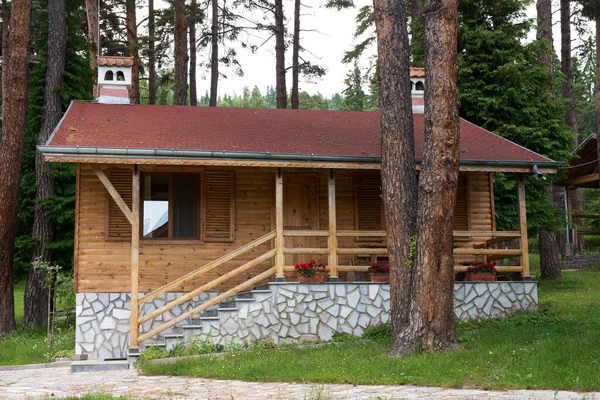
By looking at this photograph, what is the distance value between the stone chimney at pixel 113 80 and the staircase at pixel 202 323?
625 centimetres

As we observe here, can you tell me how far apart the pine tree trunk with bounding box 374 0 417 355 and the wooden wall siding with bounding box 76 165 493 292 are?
3.61 m

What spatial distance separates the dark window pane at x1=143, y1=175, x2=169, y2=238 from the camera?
14.6 meters

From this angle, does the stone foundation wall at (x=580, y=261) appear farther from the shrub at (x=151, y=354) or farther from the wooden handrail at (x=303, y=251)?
the shrub at (x=151, y=354)

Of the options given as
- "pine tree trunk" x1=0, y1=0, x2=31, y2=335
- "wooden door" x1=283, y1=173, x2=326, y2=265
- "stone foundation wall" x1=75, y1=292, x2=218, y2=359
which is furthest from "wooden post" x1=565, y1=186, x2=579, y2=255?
"pine tree trunk" x1=0, y1=0, x2=31, y2=335

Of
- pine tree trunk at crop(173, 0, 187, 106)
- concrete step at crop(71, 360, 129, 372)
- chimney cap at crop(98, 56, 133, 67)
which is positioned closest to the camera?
concrete step at crop(71, 360, 129, 372)

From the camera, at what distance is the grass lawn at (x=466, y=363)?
28.9 feet

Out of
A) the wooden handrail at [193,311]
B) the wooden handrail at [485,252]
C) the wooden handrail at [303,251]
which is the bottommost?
the wooden handrail at [193,311]

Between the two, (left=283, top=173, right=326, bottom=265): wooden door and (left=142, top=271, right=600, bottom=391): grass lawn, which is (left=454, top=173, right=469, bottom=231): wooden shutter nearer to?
(left=283, top=173, right=326, bottom=265): wooden door

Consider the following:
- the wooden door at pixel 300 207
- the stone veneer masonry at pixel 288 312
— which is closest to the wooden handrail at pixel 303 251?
the stone veneer masonry at pixel 288 312

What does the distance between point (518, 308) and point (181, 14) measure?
15816 mm

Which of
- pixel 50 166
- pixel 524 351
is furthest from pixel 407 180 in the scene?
pixel 50 166

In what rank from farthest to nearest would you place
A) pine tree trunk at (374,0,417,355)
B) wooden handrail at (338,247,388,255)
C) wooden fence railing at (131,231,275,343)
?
wooden handrail at (338,247,388,255)
wooden fence railing at (131,231,275,343)
pine tree trunk at (374,0,417,355)

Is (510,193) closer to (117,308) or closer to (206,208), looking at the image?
(206,208)

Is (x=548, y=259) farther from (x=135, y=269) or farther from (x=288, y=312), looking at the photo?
(x=135, y=269)
